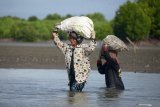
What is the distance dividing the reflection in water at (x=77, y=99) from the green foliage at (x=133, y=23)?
6090 cm

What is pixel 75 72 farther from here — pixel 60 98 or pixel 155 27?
pixel 155 27

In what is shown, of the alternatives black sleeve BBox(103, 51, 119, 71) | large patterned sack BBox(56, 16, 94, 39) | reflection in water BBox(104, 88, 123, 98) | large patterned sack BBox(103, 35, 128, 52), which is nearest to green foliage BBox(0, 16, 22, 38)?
large patterned sack BBox(103, 35, 128, 52)

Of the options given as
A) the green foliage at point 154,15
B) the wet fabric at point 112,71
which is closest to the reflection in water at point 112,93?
the wet fabric at point 112,71

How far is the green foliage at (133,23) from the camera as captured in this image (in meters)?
80.1

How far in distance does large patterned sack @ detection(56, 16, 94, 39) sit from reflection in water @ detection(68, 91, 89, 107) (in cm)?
139

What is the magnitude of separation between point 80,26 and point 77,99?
2.19 m

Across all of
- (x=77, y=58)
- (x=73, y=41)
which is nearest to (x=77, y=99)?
(x=77, y=58)

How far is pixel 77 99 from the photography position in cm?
1772

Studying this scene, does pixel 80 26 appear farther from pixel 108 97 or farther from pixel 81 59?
pixel 108 97

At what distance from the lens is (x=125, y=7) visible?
268 ft

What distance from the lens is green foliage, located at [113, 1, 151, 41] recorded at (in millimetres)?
80062

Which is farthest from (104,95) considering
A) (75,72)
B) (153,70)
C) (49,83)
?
(153,70)

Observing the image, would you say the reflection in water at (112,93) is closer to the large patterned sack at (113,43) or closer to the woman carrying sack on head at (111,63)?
the woman carrying sack on head at (111,63)

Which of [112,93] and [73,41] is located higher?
[73,41]
